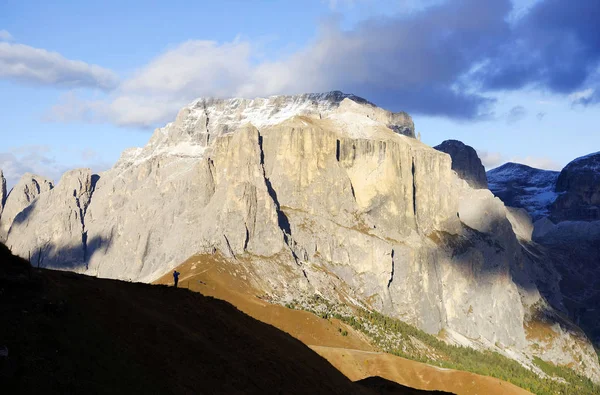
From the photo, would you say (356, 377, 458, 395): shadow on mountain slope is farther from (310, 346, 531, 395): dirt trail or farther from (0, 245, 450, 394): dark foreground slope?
(310, 346, 531, 395): dirt trail

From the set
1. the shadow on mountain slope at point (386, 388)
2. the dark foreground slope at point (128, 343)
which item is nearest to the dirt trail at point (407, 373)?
the shadow on mountain slope at point (386, 388)

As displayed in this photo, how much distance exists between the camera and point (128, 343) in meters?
42.8

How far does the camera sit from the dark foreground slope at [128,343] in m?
36.0

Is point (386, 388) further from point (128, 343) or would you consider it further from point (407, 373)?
Answer: point (128, 343)

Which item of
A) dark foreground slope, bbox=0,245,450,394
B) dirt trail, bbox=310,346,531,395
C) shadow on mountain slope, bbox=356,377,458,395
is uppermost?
dark foreground slope, bbox=0,245,450,394

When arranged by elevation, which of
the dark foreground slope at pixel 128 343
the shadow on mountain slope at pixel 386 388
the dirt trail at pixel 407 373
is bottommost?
the dirt trail at pixel 407 373

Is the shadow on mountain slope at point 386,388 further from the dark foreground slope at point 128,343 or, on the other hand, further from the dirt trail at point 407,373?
the dirt trail at point 407,373

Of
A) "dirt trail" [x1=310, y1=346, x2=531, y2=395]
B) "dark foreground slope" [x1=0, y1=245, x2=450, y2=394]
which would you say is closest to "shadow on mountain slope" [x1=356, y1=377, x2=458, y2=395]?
"dark foreground slope" [x1=0, y1=245, x2=450, y2=394]

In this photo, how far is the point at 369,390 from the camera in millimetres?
72688

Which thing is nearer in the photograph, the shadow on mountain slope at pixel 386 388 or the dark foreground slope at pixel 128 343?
the dark foreground slope at pixel 128 343

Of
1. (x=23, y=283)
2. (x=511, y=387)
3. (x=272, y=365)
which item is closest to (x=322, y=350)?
(x=511, y=387)

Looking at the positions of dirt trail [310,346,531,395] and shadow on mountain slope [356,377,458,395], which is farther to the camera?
dirt trail [310,346,531,395]

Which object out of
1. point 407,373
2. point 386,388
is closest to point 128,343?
point 386,388

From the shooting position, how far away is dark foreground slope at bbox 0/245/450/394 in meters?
36.0
